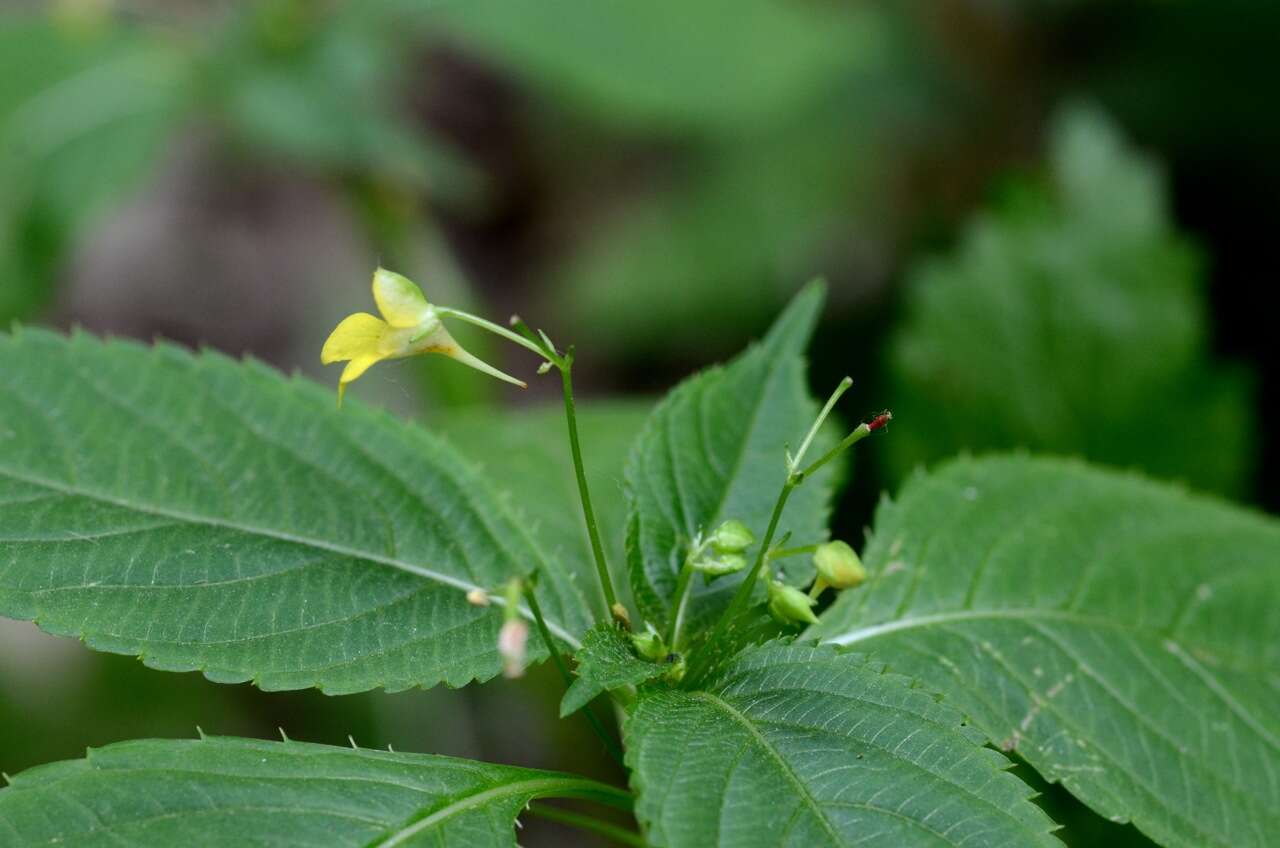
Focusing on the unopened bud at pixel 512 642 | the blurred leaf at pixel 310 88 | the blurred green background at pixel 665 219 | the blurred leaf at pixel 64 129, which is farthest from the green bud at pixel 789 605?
the blurred leaf at pixel 64 129

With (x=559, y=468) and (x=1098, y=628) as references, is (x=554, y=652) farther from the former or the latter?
(x=559, y=468)

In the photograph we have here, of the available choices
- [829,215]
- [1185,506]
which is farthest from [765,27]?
[1185,506]

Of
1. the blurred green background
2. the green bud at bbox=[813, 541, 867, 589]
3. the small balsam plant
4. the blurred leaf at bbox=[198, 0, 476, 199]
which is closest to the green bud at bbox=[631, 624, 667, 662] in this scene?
the small balsam plant

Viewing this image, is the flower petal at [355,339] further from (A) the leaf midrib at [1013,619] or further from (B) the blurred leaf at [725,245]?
(B) the blurred leaf at [725,245]

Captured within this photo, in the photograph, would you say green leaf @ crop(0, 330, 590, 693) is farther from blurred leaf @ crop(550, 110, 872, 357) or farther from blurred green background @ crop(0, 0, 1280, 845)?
blurred leaf @ crop(550, 110, 872, 357)

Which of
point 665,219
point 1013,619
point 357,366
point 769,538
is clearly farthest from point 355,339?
point 665,219
